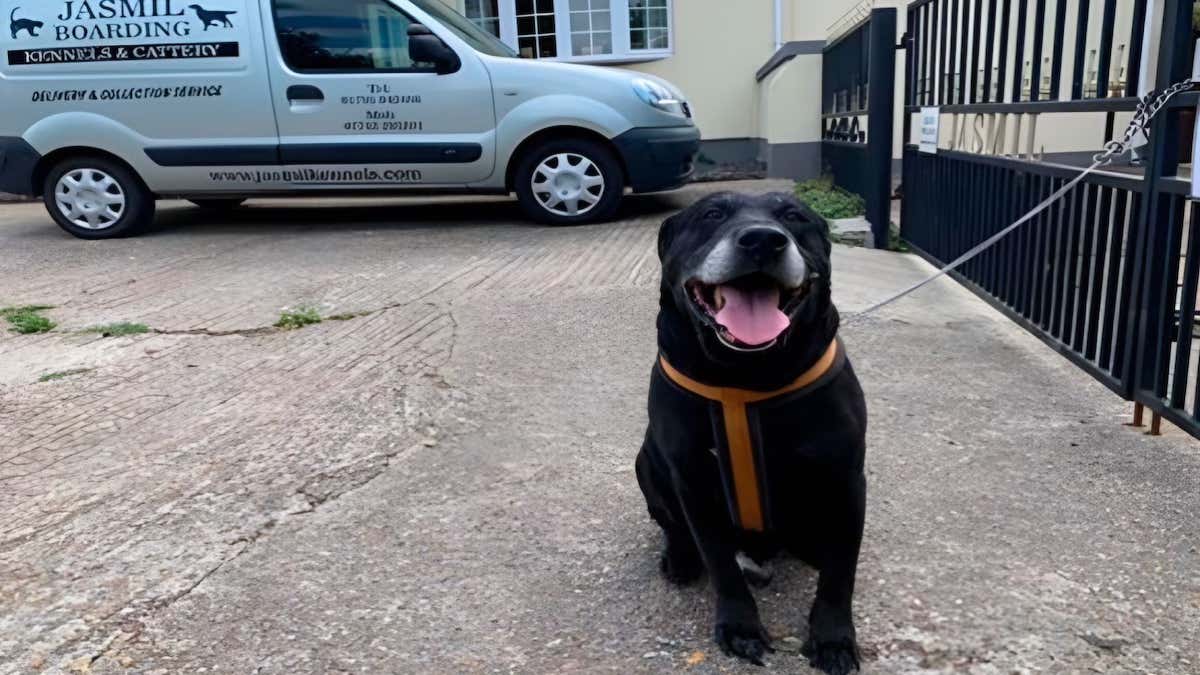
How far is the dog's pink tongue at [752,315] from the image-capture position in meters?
1.98

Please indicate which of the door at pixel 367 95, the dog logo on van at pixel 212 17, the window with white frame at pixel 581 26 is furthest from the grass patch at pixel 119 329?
the window with white frame at pixel 581 26

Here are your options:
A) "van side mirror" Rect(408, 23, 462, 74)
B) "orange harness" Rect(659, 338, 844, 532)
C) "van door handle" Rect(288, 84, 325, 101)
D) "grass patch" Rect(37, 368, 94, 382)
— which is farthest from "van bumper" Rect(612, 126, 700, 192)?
"orange harness" Rect(659, 338, 844, 532)

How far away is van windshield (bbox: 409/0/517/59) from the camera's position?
7.58 metres

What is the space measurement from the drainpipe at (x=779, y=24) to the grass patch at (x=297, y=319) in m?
7.71

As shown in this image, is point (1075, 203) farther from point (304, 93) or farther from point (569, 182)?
point (304, 93)

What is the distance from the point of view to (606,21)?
11539 mm

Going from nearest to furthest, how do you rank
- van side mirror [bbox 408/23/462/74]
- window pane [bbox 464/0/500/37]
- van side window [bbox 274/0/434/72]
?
van side mirror [bbox 408/23/462/74] < van side window [bbox 274/0/434/72] < window pane [bbox 464/0/500/37]

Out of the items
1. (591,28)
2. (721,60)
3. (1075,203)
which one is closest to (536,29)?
(591,28)

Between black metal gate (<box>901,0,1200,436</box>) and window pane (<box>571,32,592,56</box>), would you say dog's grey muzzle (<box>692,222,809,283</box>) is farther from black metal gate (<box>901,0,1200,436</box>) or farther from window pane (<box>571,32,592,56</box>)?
window pane (<box>571,32,592,56</box>)

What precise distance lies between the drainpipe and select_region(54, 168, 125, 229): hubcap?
23.8 ft

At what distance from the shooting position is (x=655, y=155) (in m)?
7.59

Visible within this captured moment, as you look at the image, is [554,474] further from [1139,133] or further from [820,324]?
[1139,133]

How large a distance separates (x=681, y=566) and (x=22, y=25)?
7596mm

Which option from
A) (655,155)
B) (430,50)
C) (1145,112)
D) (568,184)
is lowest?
(568,184)
